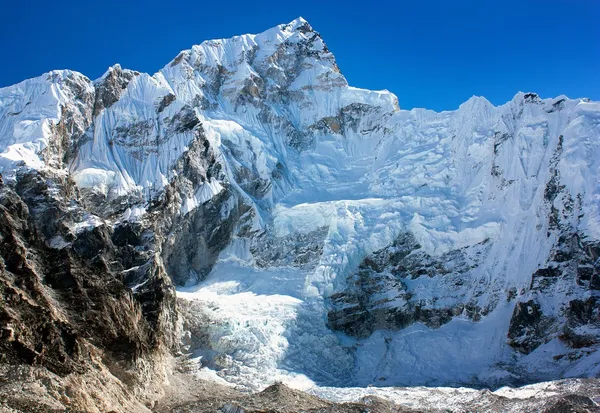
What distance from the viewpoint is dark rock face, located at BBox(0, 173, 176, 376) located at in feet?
163

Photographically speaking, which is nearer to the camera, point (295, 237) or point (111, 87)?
point (295, 237)

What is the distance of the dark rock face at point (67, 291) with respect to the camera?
49.8m

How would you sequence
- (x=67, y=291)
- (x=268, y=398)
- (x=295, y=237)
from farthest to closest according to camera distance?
1. (x=295, y=237)
2. (x=67, y=291)
3. (x=268, y=398)

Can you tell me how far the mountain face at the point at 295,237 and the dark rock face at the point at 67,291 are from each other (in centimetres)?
23

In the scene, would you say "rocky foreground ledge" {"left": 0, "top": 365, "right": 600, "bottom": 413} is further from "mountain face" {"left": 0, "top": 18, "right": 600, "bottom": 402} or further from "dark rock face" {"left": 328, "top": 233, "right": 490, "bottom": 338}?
"dark rock face" {"left": 328, "top": 233, "right": 490, "bottom": 338}

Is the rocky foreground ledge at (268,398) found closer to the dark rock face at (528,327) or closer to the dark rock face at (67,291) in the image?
the dark rock face at (67,291)

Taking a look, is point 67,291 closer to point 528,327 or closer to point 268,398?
point 268,398

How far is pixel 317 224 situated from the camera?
104m

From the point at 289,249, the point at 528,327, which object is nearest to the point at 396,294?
the point at 528,327

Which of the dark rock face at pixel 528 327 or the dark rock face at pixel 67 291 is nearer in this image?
the dark rock face at pixel 67 291

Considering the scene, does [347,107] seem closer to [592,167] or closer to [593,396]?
[592,167]

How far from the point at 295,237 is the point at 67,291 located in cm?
4594

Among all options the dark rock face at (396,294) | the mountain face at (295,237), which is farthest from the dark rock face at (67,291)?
the dark rock face at (396,294)

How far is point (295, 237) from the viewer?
103 meters
